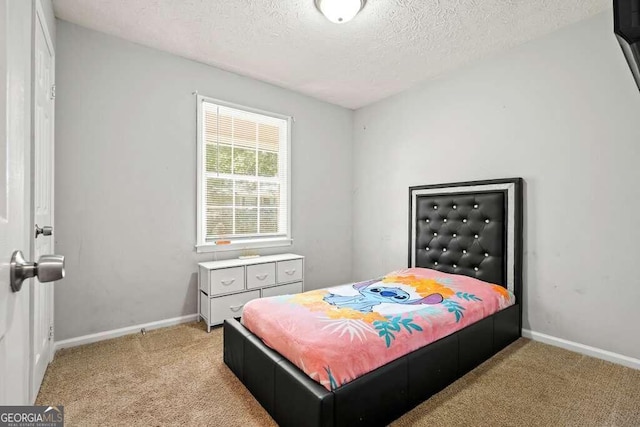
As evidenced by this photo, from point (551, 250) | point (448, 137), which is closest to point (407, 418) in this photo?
point (551, 250)

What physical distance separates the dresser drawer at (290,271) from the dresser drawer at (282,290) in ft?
0.18

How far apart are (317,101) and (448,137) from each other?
167cm

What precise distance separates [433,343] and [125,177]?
2687 millimetres

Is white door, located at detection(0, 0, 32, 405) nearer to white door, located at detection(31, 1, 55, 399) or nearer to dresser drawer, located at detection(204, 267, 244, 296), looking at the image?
white door, located at detection(31, 1, 55, 399)

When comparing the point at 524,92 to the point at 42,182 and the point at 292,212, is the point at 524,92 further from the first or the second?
the point at 42,182

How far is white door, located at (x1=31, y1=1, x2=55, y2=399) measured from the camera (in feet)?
5.30

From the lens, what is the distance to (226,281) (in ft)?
8.96

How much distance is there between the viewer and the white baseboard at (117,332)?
7.54 ft

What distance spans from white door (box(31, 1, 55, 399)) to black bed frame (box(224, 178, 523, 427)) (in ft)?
3.49

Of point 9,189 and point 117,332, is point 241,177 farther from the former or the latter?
point 9,189

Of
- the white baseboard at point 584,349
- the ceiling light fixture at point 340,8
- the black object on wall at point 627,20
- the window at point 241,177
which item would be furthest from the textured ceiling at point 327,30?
the white baseboard at point 584,349

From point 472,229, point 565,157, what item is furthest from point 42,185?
point 565,157

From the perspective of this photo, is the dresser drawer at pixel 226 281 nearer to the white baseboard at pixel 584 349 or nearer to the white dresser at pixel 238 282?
the white dresser at pixel 238 282

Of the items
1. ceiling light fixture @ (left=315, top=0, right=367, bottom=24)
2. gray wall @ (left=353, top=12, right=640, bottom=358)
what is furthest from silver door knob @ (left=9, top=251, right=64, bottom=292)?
gray wall @ (left=353, top=12, right=640, bottom=358)
